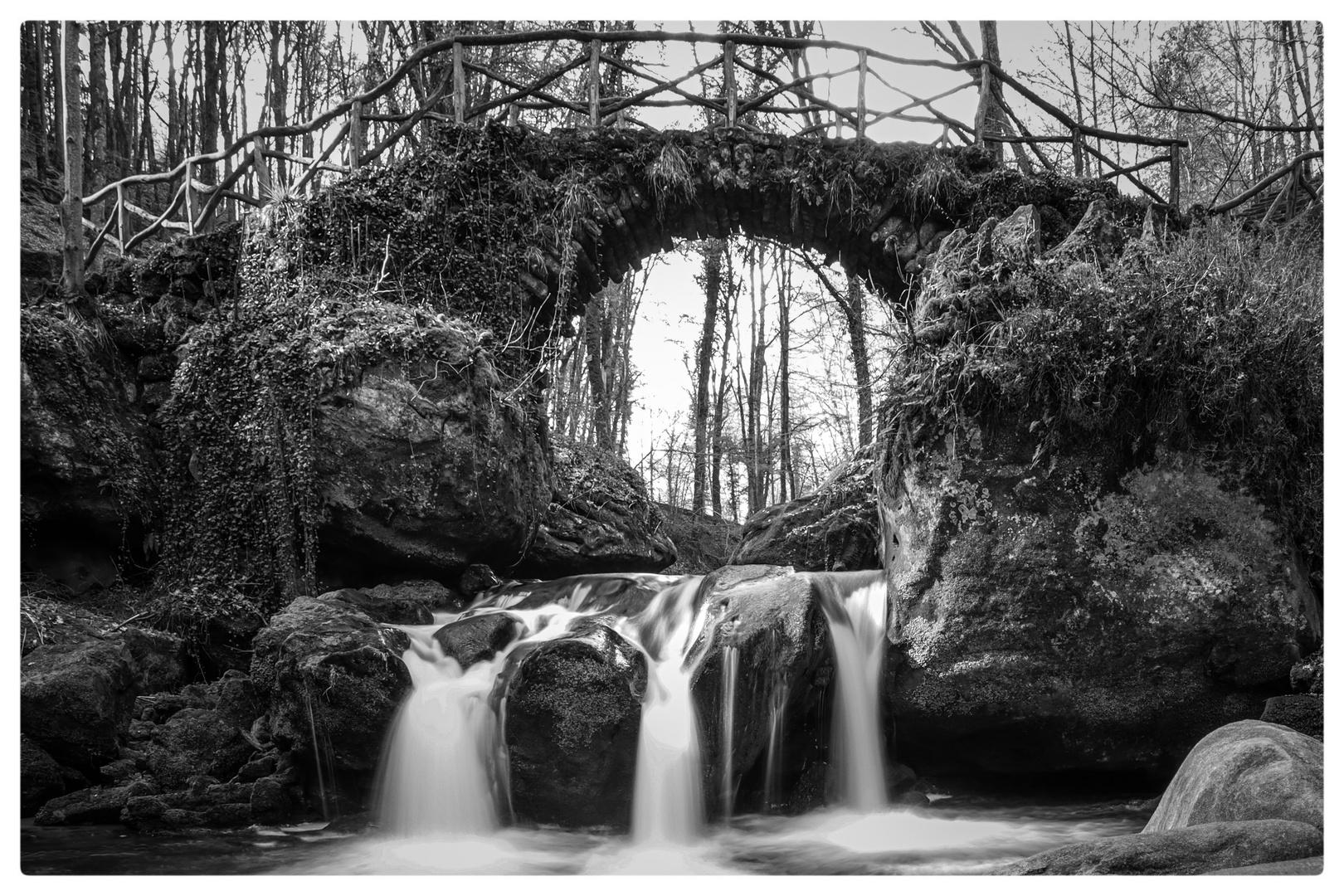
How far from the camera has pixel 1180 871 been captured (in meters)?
3.16

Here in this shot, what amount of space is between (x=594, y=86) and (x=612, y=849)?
7086 mm

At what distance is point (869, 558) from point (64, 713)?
607 centimetres

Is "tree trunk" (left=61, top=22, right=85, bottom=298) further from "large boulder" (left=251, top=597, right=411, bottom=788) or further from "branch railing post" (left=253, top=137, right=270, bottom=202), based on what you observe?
"large boulder" (left=251, top=597, right=411, bottom=788)

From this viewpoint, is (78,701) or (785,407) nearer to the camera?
(78,701)

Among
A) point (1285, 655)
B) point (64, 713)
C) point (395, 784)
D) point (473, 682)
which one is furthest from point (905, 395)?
point (64, 713)

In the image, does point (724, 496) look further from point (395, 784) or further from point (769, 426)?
point (395, 784)

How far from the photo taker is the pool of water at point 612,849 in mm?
4551

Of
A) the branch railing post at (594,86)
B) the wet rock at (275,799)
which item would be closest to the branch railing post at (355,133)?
the branch railing post at (594,86)

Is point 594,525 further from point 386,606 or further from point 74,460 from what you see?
point 74,460

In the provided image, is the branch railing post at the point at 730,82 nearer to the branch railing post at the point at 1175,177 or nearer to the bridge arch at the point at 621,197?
the bridge arch at the point at 621,197

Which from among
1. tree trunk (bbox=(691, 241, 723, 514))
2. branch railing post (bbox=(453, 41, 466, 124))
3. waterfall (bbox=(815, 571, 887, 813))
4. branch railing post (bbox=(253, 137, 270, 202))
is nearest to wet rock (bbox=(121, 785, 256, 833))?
waterfall (bbox=(815, 571, 887, 813))

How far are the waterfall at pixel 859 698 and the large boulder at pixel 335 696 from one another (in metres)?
2.65

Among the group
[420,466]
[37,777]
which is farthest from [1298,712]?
[37,777]

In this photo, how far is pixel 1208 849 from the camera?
3.16 meters
